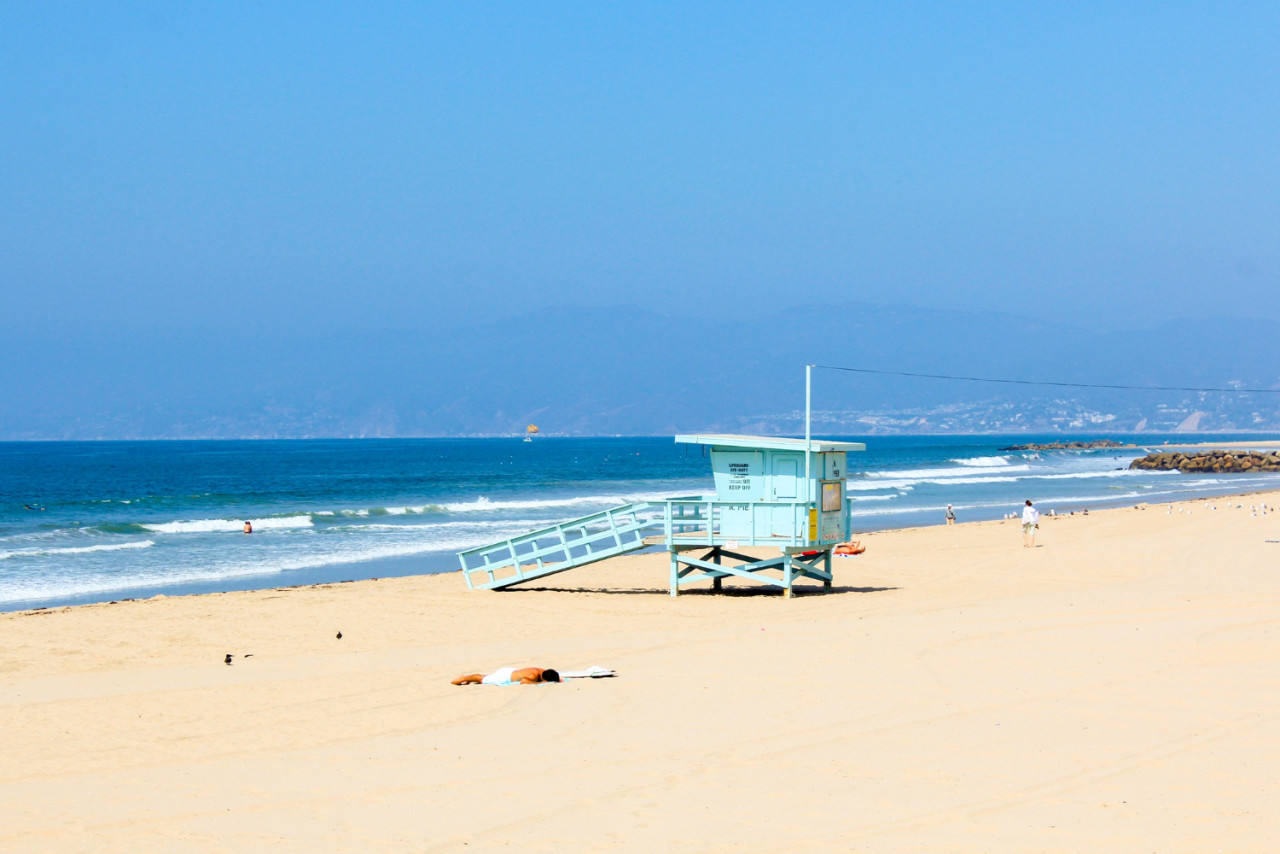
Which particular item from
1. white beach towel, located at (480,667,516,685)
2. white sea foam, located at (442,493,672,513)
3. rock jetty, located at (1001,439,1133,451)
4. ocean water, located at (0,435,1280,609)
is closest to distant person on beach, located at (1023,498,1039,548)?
ocean water, located at (0,435,1280,609)

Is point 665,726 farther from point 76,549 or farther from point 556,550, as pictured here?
point 76,549

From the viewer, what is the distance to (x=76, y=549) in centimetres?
3381

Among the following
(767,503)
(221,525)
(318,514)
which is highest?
(767,503)

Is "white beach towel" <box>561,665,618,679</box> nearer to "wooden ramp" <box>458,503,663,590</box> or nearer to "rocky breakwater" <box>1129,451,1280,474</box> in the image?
"wooden ramp" <box>458,503,663,590</box>

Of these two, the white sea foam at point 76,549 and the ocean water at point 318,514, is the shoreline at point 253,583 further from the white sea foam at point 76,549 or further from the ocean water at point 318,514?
the white sea foam at point 76,549

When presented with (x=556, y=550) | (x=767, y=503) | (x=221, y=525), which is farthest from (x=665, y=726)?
(x=221, y=525)

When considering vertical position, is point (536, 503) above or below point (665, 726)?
above

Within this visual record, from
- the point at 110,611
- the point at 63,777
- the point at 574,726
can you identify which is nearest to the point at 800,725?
the point at 574,726

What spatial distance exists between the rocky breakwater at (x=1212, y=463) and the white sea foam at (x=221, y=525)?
7638cm

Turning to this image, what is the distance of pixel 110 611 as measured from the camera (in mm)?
20516

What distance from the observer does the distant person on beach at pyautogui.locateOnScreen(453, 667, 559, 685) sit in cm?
1278

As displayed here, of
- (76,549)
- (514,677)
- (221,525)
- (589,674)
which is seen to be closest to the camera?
(514,677)

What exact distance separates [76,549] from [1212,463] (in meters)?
90.6

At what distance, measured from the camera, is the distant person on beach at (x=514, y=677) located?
A: 12.8 meters
